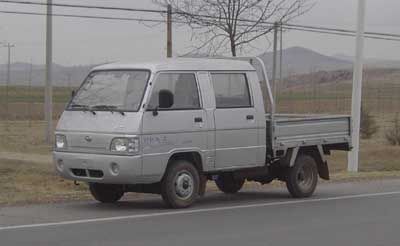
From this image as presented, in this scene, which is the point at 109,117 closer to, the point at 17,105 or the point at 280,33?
the point at 280,33

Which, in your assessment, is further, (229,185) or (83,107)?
(229,185)

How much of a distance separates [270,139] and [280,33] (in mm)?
14764

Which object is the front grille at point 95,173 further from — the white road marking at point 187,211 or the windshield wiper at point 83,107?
the windshield wiper at point 83,107

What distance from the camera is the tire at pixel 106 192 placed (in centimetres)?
1354

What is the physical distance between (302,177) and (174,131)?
3341 millimetres

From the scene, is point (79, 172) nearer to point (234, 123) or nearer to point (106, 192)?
point (106, 192)

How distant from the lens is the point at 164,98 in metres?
12.6

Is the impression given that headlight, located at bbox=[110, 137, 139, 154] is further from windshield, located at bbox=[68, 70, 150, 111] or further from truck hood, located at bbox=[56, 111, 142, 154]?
windshield, located at bbox=[68, 70, 150, 111]

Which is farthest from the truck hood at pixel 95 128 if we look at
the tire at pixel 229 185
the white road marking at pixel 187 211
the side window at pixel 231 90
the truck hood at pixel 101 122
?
the tire at pixel 229 185

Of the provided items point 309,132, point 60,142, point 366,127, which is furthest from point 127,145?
point 366,127

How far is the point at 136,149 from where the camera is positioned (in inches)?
484

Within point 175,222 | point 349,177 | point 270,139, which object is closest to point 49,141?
point 349,177

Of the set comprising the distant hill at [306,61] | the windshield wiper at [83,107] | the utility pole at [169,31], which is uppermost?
the distant hill at [306,61]

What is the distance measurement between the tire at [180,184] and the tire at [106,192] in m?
1.04
